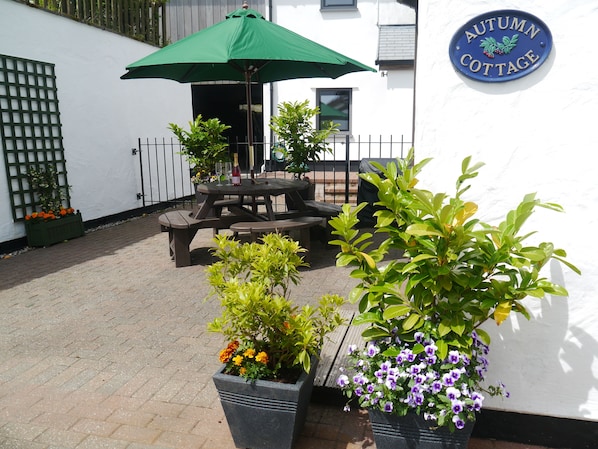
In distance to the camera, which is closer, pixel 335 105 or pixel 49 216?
pixel 49 216

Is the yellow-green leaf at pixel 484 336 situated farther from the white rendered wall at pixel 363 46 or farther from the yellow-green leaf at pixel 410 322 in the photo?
→ the white rendered wall at pixel 363 46

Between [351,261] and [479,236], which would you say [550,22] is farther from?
[351,261]

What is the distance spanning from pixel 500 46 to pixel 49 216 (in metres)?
6.59

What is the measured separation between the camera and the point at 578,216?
7.20 ft

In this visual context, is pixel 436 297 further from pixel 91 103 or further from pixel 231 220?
pixel 91 103

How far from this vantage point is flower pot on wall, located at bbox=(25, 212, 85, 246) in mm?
6762

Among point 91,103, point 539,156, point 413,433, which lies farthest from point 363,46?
point 413,433

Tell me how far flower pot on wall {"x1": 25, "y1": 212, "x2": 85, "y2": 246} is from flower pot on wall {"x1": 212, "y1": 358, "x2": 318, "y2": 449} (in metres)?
5.55

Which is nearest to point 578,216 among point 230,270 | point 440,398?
point 440,398

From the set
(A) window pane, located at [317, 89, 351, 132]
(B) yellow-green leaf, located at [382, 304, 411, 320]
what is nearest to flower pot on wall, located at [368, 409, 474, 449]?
(B) yellow-green leaf, located at [382, 304, 411, 320]

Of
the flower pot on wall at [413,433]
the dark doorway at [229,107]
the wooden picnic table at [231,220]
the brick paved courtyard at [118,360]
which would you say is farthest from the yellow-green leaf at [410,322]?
the dark doorway at [229,107]

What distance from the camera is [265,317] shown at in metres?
2.26

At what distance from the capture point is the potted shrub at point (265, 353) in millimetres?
2227

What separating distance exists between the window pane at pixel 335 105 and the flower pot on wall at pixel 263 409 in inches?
431
